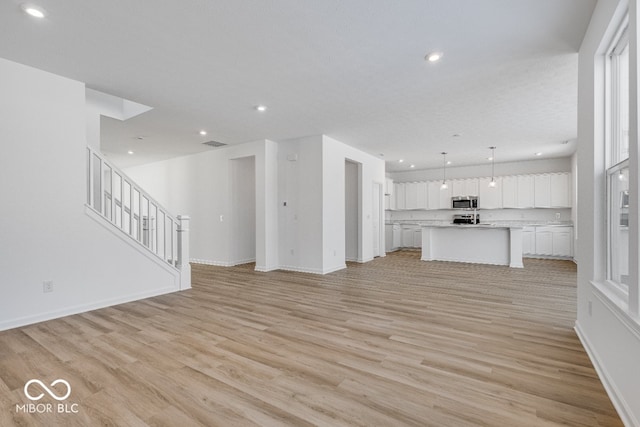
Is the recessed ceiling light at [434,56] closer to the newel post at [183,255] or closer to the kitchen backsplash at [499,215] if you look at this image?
the newel post at [183,255]

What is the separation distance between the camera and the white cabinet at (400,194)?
10.8 metres

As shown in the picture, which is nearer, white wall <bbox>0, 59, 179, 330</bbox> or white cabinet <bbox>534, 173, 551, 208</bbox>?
white wall <bbox>0, 59, 179, 330</bbox>

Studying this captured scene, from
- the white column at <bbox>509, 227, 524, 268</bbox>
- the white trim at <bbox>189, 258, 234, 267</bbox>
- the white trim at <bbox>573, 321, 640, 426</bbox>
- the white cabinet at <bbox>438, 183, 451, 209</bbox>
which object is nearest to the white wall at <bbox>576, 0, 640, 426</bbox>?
the white trim at <bbox>573, 321, 640, 426</bbox>

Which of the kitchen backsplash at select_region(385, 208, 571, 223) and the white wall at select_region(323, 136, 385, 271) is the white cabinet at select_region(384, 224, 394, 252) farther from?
the white wall at select_region(323, 136, 385, 271)

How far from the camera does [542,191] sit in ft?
27.9

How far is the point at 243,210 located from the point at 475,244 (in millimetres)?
5695

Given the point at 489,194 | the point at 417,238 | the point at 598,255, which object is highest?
the point at 489,194

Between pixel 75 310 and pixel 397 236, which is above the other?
pixel 397 236

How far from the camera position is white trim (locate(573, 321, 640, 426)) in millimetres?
1670

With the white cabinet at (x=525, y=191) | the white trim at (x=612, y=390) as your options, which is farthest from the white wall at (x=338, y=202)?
the white cabinet at (x=525, y=191)

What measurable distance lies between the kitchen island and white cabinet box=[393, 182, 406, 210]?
2.91 meters

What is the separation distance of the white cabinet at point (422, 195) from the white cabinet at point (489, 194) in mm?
1617

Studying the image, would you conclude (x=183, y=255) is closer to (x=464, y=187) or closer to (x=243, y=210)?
(x=243, y=210)

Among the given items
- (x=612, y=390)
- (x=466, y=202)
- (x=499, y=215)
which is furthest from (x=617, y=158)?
(x=499, y=215)
